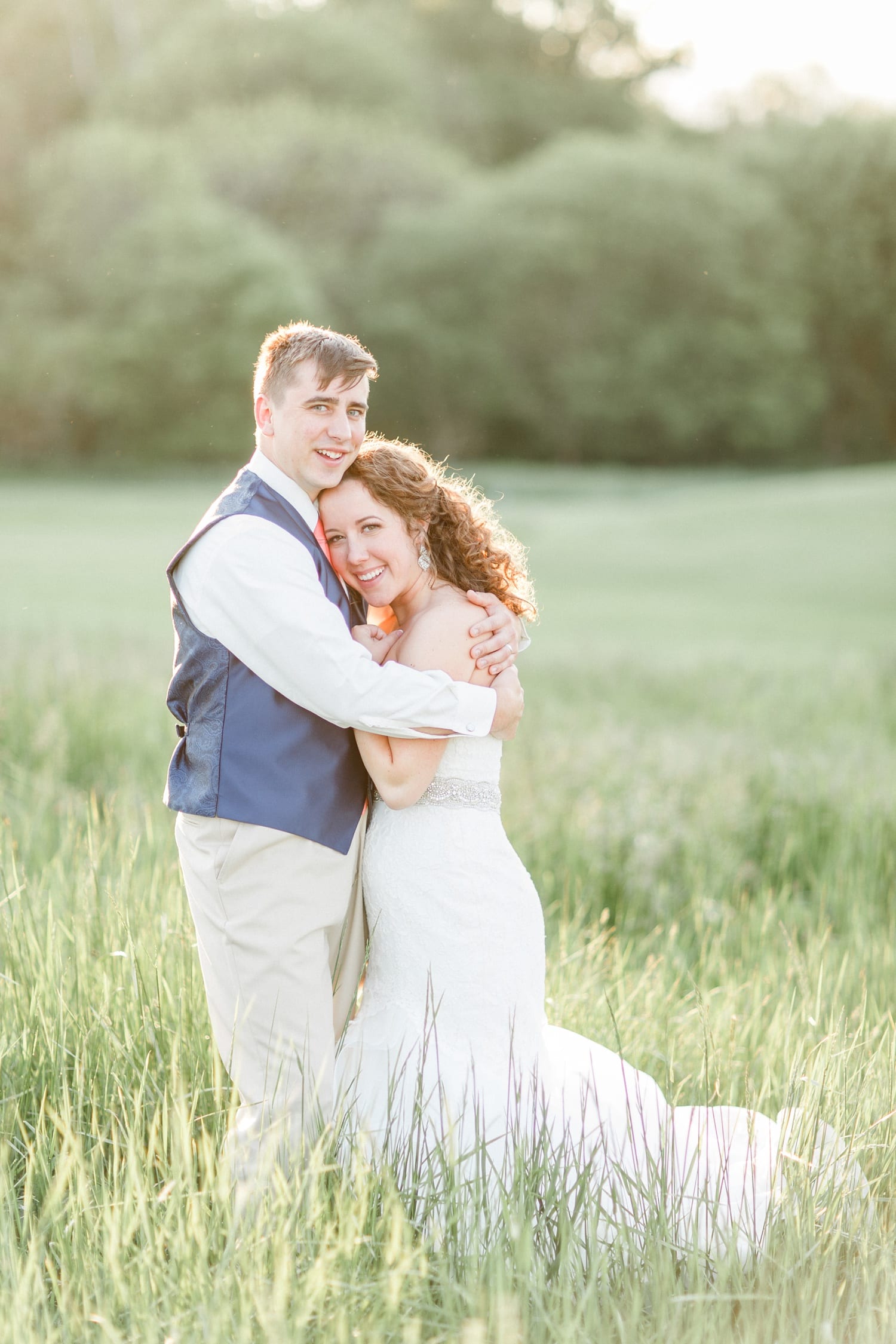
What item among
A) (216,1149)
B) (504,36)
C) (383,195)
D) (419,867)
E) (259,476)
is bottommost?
(216,1149)

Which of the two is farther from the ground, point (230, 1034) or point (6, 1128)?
point (230, 1034)

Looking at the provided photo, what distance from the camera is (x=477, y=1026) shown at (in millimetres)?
3445

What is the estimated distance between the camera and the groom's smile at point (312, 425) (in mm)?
3316

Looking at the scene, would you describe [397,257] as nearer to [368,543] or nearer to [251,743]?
[368,543]

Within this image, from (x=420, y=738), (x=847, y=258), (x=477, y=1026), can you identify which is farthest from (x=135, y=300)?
(x=477, y=1026)

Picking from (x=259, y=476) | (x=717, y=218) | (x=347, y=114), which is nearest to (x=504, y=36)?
(x=347, y=114)

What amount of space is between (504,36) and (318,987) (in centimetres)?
7176

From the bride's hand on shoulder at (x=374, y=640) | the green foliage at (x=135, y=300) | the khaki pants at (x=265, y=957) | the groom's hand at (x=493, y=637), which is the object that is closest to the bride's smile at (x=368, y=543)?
the bride's hand on shoulder at (x=374, y=640)

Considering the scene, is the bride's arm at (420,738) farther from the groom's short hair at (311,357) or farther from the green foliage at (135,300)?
the green foliage at (135,300)

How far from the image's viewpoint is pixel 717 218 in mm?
56656

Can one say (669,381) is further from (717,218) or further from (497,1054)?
(497,1054)

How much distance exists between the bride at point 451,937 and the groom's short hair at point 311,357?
0.28 meters

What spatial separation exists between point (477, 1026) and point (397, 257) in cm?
5311

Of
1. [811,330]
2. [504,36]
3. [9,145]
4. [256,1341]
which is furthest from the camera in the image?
[504,36]
